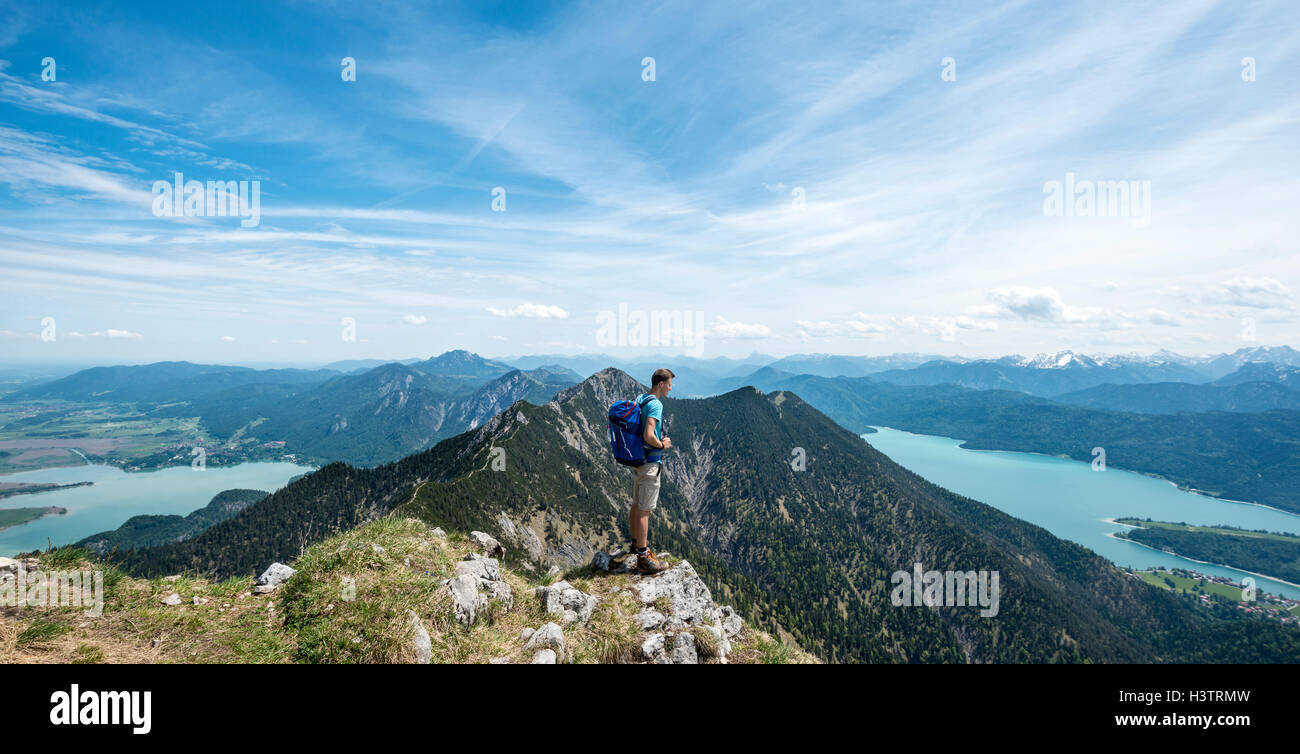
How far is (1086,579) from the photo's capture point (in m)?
190

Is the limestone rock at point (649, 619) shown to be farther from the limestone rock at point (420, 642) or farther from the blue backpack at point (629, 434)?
the limestone rock at point (420, 642)

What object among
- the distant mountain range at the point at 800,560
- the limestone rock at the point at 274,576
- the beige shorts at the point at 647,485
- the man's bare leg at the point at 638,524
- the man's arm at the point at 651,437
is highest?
the man's arm at the point at 651,437

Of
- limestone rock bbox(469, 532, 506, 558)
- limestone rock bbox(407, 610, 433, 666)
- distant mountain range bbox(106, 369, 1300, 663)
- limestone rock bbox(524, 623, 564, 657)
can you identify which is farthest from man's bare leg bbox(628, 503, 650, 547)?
distant mountain range bbox(106, 369, 1300, 663)

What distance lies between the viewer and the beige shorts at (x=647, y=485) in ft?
36.2

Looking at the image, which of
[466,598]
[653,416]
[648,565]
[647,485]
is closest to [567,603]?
[466,598]

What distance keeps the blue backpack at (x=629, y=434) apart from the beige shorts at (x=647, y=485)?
0.27 meters

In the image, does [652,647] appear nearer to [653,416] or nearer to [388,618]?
[653,416]

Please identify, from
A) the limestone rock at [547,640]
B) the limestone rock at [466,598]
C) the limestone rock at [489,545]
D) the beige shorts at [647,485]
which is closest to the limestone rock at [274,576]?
the limestone rock at [466,598]

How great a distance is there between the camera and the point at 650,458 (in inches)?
432

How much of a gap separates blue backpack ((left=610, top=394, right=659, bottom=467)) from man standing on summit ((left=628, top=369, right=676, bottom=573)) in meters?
0.10
